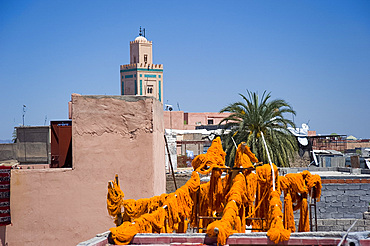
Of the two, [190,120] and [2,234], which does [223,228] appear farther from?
[190,120]

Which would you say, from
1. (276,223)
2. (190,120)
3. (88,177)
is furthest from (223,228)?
(190,120)

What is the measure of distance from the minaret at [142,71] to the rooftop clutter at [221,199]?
73.8 m

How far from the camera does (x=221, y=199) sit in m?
10.7

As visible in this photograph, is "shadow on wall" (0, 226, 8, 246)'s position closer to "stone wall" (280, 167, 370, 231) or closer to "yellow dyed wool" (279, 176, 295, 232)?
"yellow dyed wool" (279, 176, 295, 232)

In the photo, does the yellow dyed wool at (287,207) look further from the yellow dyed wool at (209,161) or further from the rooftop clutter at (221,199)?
the yellow dyed wool at (209,161)

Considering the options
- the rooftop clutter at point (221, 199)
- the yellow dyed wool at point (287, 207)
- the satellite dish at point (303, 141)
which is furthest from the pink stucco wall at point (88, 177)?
the satellite dish at point (303, 141)

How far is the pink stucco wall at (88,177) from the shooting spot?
12016 mm

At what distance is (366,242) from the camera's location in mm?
7695

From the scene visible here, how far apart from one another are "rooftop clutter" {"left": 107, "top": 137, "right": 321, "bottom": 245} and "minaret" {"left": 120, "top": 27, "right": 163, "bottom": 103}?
73.8 metres

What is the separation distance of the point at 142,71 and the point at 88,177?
241ft

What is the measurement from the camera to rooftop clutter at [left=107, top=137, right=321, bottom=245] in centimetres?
957

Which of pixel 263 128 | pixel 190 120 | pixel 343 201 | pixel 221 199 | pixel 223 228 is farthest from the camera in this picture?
pixel 190 120

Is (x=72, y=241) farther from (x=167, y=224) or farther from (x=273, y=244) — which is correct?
(x=273, y=244)

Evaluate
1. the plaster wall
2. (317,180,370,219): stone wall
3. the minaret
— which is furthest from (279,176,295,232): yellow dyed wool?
the minaret
